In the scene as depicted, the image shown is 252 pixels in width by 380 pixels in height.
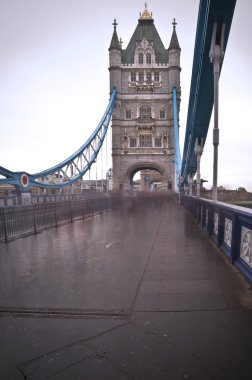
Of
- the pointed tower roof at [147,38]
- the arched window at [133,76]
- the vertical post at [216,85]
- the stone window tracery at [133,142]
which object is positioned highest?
the pointed tower roof at [147,38]

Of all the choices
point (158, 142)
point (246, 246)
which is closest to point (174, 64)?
point (158, 142)

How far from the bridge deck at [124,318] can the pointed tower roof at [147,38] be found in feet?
152

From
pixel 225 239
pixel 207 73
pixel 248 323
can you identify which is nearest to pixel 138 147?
pixel 207 73

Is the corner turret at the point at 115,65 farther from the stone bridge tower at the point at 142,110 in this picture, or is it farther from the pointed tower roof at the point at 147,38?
the pointed tower roof at the point at 147,38

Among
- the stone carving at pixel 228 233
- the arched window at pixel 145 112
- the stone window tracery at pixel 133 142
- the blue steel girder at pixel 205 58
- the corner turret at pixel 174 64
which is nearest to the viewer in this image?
the stone carving at pixel 228 233

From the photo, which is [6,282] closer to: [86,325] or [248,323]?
[86,325]

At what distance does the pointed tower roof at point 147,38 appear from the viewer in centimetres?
4475

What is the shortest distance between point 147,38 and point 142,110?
46.6 ft

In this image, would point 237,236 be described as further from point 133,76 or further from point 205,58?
point 133,76

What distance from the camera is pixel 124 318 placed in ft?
8.27

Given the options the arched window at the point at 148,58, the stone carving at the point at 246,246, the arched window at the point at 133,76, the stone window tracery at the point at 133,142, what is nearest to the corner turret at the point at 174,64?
the arched window at the point at 148,58

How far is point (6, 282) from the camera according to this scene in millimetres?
3594

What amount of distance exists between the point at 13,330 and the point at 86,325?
67 centimetres

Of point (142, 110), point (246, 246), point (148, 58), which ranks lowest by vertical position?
point (246, 246)
